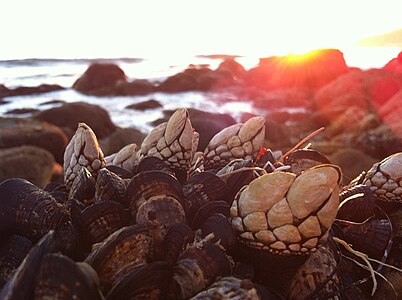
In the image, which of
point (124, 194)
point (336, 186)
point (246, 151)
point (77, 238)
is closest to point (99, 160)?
point (124, 194)

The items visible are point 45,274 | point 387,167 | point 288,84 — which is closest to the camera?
point 45,274

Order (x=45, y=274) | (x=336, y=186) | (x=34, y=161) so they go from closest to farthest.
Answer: (x=45, y=274), (x=336, y=186), (x=34, y=161)

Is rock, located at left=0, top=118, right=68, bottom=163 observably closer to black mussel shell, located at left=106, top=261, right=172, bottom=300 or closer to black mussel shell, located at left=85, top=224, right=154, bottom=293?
black mussel shell, located at left=85, top=224, right=154, bottom=293

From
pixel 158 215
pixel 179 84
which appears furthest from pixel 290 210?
pixel 179 84

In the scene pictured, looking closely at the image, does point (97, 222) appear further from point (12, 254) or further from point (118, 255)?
point (12, 254)

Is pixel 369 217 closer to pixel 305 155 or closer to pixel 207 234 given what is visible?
pixel 305 155
